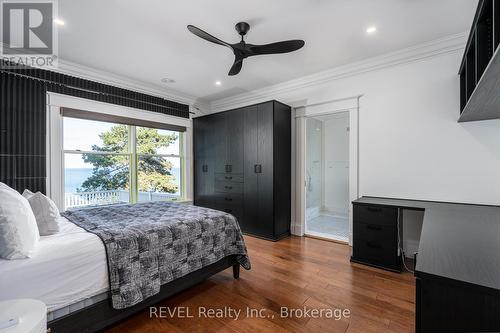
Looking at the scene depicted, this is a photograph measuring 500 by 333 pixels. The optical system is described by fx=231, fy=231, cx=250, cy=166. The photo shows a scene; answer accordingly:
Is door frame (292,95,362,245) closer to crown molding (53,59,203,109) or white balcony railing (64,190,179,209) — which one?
crown molding (53,59,203,109)

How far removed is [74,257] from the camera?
1.56 meters

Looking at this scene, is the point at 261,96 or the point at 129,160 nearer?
the point at 129,160

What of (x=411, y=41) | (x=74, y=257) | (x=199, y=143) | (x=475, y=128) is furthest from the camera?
(x=199, y=143)

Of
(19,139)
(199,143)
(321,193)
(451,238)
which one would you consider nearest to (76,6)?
(19,139)

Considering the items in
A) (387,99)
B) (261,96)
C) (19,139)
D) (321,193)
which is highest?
(261,96)

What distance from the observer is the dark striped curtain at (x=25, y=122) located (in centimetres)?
282

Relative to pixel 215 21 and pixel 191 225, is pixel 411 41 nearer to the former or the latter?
pixel 215 21

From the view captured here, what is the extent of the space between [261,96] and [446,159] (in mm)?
3091

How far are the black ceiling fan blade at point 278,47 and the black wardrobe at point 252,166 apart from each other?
4.49 feet

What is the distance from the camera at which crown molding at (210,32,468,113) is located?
2787mm

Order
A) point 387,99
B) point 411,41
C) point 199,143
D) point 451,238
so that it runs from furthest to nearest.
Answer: point 199,143 < point 387,99 < point 411,41 < point 451,238

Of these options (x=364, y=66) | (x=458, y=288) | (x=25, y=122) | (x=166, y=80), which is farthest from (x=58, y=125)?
(x=364, y=66)

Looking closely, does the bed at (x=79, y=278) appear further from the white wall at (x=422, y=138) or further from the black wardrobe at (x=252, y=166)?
the white wall at (x=422, y=138)

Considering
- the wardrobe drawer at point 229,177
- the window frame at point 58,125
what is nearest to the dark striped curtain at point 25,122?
the window frame at point 58,125
